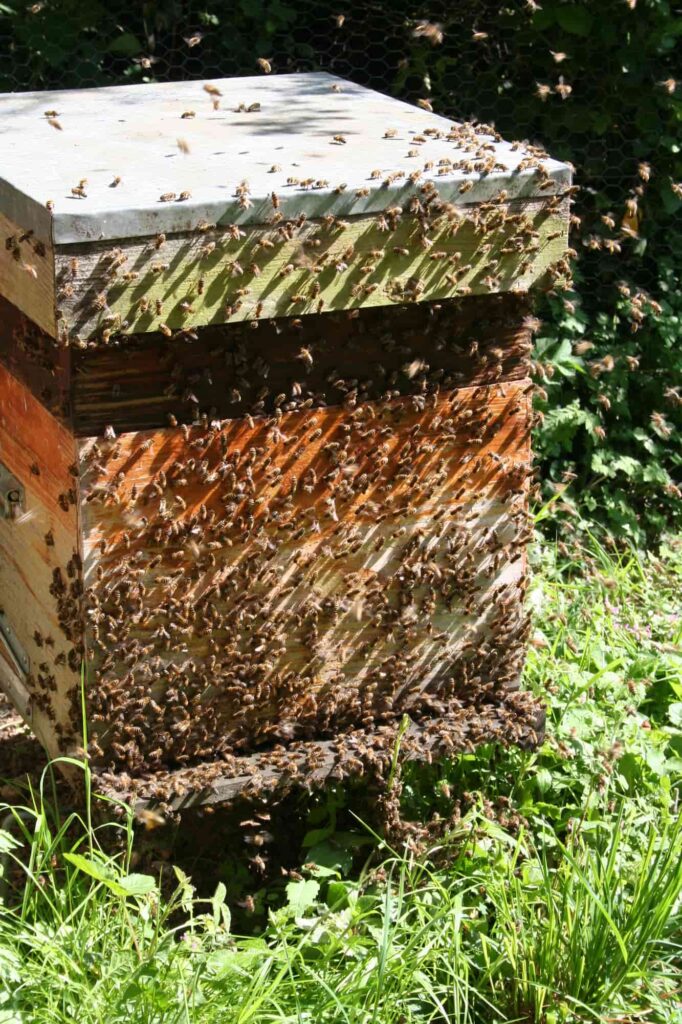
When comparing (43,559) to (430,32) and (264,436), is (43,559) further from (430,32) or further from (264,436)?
(430,32)

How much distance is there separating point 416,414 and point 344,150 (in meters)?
0.61

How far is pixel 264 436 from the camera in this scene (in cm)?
260

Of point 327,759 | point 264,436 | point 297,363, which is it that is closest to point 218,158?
point 297,363

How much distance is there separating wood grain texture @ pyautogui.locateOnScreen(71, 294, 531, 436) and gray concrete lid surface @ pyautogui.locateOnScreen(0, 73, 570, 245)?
0.24 m

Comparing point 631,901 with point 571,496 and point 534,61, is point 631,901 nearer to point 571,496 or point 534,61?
point 571,496

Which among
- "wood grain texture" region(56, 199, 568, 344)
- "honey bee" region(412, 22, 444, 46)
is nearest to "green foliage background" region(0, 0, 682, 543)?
"honey bee" region(412, 22, 444, 46)

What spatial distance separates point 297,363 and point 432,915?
4.11 feet

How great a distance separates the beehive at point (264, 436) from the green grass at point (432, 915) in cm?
26

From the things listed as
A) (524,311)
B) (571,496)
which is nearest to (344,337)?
(524,311)

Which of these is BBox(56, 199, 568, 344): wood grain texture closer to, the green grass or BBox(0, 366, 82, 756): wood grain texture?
BBox(0, 366, 82, 756): wood grain texture

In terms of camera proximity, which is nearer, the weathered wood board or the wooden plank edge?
the weathered wood board

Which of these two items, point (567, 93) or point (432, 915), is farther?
point (567, 93)

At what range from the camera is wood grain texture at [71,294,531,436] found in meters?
2.44

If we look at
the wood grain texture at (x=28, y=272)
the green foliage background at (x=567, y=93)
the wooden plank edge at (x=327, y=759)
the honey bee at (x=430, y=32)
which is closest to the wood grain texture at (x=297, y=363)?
the wood grain texture at (x=28, y=272)
